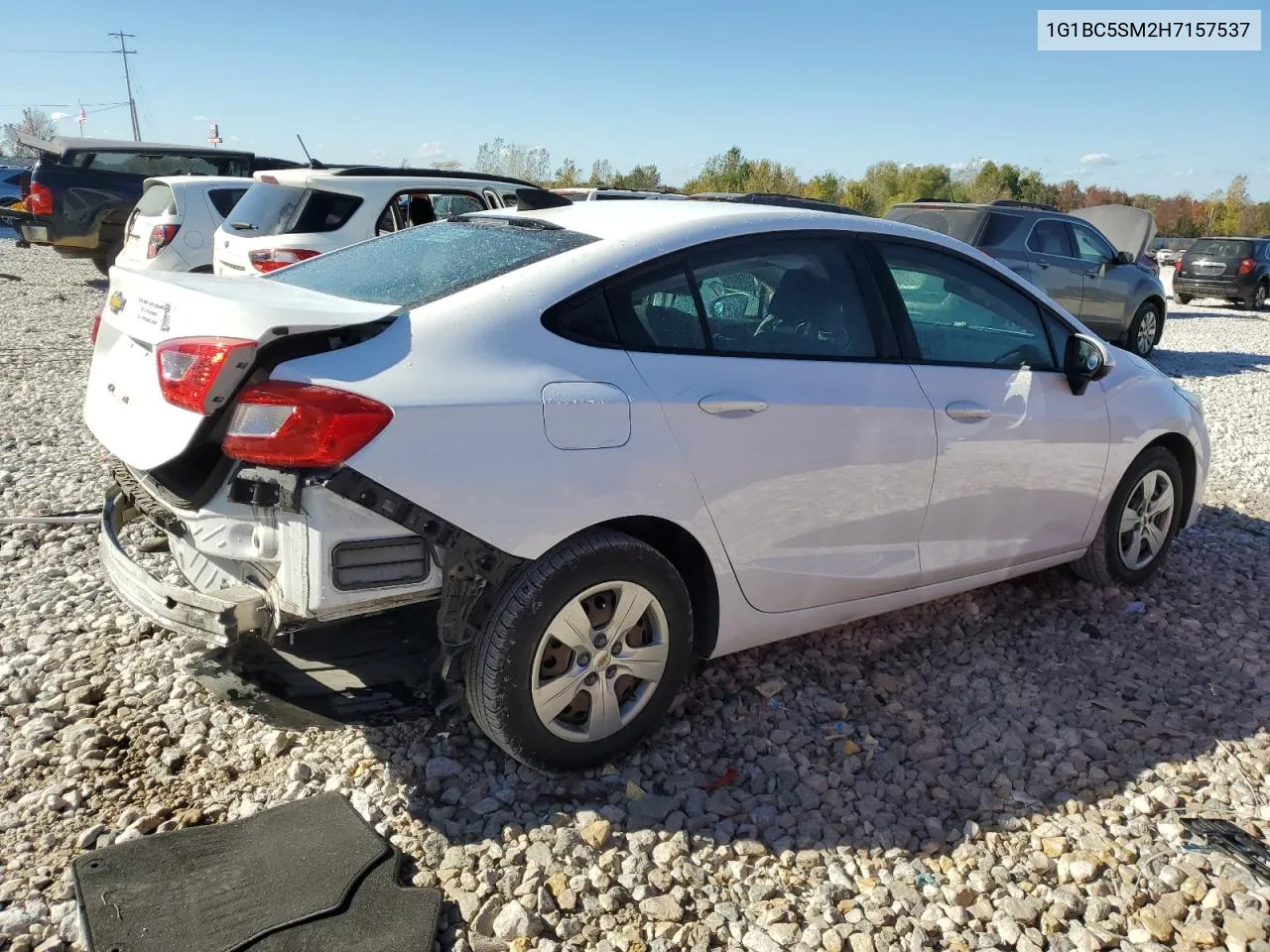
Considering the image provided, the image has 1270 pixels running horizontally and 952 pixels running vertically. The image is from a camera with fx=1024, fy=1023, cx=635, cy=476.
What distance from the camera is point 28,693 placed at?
3.46 meters

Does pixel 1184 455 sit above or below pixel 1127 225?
below

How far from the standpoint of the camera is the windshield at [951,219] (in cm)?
1163

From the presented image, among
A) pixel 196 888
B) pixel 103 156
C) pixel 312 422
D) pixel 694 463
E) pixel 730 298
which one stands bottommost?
pixel 196 888

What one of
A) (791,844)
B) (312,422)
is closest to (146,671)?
(312,422)

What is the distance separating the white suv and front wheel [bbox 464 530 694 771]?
596 cm

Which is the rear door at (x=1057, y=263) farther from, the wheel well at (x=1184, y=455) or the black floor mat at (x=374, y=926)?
the black floor mat at (x=374, y=926)

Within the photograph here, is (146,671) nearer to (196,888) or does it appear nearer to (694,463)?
(196,888)

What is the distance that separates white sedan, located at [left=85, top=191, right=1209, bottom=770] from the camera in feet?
8.59

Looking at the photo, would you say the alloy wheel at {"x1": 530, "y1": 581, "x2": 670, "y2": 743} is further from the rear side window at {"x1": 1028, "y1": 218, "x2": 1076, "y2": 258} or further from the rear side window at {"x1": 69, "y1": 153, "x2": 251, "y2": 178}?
the rear side window at {"x1": 69, "y1": 153, "x2": 251, "y2": 178}

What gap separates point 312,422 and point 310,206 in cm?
668

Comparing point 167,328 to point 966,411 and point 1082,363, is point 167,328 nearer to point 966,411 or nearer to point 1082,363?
point 966,411

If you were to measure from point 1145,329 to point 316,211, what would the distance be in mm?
10340

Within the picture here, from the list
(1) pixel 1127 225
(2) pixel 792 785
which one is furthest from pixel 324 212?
(1) pixel 1127 225

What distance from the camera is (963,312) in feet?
13.2
